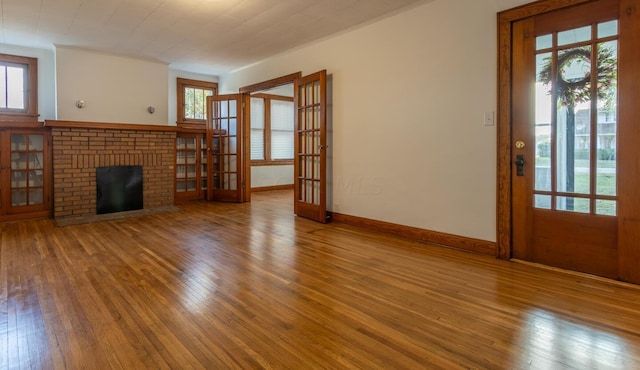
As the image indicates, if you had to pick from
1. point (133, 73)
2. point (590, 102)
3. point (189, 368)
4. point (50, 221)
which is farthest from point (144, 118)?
point (590, 102)

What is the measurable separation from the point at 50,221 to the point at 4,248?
62.5 inches

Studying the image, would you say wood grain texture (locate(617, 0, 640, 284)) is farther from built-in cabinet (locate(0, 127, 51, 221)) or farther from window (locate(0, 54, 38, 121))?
window (locate(0, 54, 38, 121))

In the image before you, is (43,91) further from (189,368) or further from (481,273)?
(481,273)

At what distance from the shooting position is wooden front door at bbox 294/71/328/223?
484cm

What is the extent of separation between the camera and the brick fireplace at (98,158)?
5.26 meters

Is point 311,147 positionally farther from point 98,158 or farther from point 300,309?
point 98,158

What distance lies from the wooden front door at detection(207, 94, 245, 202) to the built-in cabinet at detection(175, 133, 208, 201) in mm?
252

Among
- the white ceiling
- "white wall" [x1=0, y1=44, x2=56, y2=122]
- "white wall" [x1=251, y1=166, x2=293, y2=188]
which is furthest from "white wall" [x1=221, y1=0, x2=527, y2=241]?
"white wall" [x1=0, y1=44, x2=56, y2=122]

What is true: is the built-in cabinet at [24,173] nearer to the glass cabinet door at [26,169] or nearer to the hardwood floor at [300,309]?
the glass cabinet door at [26,169]

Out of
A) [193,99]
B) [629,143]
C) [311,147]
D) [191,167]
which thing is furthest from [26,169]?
[629,143]

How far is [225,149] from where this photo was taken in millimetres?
6984

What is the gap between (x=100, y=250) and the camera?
11.7 ft

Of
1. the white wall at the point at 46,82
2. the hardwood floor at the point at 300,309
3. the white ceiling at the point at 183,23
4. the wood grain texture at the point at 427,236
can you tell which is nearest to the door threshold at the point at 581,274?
the hardwood floor at the point at 300,309

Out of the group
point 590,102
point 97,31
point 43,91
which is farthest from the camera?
point 43,91
